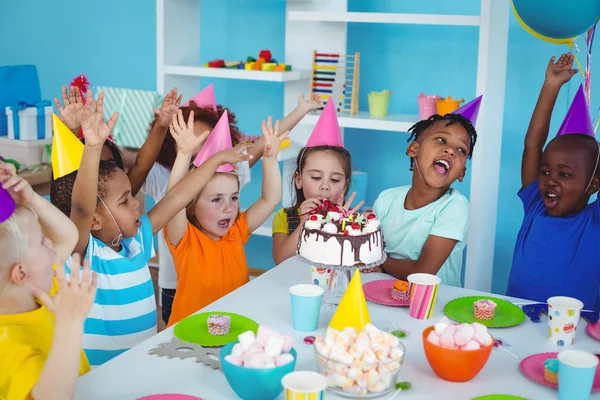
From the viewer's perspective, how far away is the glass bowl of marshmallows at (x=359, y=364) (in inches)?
44.3

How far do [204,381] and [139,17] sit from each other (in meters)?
2.84

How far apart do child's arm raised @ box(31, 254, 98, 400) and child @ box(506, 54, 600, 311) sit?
50.4 inches

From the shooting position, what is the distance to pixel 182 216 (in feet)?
6.30

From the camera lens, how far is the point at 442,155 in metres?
1.93

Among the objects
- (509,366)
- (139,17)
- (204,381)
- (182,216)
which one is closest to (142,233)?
(182,216)

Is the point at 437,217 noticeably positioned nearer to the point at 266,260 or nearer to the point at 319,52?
the point at 319,52

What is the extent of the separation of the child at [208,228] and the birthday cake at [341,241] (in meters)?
0.45

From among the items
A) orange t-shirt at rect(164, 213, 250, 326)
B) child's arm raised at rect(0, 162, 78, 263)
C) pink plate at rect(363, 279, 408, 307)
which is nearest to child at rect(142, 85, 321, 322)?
orange t-shirt at rect(164, 213, 250, 326)

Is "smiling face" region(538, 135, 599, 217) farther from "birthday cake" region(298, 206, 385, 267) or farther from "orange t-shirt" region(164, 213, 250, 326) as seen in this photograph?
"orange t-shirt" region(164, 213, 250, 326)

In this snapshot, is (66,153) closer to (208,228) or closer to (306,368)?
(208,228)

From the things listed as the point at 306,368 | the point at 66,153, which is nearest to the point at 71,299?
the point at 306,368

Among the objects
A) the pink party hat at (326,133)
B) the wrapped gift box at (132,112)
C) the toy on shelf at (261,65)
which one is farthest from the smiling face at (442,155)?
the wrapped gift box at (132,112)

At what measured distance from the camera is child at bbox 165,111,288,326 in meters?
1.93

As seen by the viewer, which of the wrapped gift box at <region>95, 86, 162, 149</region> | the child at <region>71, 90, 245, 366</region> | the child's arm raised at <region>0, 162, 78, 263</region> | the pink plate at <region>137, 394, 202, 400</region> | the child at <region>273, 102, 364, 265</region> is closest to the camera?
the pink plate at <region>137, 394, 202, 400</region>
